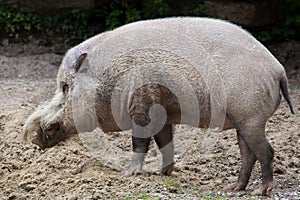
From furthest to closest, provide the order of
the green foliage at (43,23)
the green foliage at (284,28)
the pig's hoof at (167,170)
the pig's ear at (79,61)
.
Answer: the green foliage at (43,23) < the green foliage at (284,28) < the pig's hoof at (167,170) < the pig's ear at (79,61)

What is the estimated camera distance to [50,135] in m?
6.06

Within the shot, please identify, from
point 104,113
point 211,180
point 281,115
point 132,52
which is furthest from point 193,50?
point 281,115

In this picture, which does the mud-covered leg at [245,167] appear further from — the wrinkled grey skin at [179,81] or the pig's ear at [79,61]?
the pig's ear at [79,61]

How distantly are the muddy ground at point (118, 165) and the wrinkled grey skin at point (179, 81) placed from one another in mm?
351

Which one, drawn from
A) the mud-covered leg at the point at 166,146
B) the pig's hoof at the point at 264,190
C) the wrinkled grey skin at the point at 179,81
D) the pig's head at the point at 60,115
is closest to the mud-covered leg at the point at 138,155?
the wrinkled grey skin at the point at 179,81

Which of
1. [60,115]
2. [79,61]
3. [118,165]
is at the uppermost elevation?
[79,61]

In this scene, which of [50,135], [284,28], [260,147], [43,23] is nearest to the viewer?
[260,147]

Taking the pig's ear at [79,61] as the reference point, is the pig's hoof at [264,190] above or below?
below

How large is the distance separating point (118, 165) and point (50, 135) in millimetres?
767

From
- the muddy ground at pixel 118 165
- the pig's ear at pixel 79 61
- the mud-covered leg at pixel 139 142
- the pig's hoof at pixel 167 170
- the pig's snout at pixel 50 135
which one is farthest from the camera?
the pig's hoof at pixel 167 170

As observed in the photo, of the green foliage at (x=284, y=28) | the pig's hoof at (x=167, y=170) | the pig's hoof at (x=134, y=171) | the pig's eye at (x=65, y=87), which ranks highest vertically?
the pig's eye at (x=65, y=87)

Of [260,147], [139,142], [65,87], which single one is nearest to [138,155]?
[139,142]

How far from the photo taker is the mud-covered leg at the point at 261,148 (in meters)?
5.56

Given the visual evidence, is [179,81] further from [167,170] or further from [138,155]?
[167,170]
